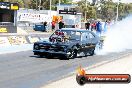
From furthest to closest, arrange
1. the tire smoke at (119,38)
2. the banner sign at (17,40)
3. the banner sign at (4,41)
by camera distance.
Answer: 1. the tire smoke at (119,38)
2. the banner sign at (17,40)
3. the banner sign at (4,41)

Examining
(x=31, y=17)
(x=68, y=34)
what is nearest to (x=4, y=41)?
(x=68, y=34)

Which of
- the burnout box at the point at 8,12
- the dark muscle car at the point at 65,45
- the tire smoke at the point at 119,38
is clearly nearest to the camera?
the dark muscle car at the point at 65,45

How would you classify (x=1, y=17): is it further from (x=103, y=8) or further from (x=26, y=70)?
(x=103, y=8)

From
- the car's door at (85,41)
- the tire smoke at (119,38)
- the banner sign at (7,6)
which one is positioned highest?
the banner sign at (7,6)

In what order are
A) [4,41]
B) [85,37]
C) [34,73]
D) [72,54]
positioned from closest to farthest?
[34,73] < [72,54] < [85,37] < [4,41]

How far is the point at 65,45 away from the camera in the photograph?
19609mm

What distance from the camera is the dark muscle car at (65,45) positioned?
19.8 m

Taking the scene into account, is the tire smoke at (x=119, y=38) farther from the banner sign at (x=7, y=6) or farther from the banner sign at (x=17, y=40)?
the banner sign at (x=7, y=6)

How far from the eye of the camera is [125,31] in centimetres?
3544

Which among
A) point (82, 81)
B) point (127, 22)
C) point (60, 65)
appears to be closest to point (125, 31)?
point (127, 22)

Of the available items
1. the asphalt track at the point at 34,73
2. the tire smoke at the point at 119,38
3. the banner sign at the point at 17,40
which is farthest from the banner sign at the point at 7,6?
the asphalt track at the point at 34,73

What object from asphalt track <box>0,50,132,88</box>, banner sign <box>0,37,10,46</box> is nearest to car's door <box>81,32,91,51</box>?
asphalt track <box>0,50,132,88</box>

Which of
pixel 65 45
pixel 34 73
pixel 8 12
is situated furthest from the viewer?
pixel 8 12

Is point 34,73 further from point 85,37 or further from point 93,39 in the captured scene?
point 93,39
